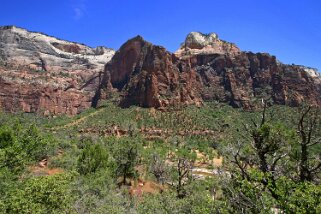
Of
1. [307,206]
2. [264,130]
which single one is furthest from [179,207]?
[307,206]

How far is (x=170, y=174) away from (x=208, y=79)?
129 m

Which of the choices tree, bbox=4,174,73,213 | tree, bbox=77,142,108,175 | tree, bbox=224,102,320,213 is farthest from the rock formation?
tree, bbox=224,102,320,213

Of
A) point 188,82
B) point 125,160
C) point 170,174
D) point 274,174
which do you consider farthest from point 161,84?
point 274,174

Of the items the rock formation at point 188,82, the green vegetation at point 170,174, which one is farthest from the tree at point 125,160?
the rock formation at point 188,82

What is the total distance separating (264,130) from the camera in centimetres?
1580

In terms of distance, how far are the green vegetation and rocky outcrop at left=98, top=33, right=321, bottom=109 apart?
3983 centimetres

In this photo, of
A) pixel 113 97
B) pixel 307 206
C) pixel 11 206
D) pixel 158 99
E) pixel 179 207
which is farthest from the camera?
pixel 113 97

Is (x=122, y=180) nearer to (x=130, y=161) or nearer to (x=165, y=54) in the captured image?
(x=130, y=161)

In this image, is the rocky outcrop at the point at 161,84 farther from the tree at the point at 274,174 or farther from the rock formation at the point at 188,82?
the tree at the point at 274,174

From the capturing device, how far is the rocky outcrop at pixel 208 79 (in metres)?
156

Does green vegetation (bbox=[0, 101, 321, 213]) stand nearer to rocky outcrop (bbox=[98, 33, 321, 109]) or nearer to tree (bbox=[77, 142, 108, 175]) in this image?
tree (bbox=[77, 142, 108, 175])

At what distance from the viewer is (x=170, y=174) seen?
201 feet

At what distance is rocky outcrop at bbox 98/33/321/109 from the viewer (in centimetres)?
15650

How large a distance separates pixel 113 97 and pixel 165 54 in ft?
138
